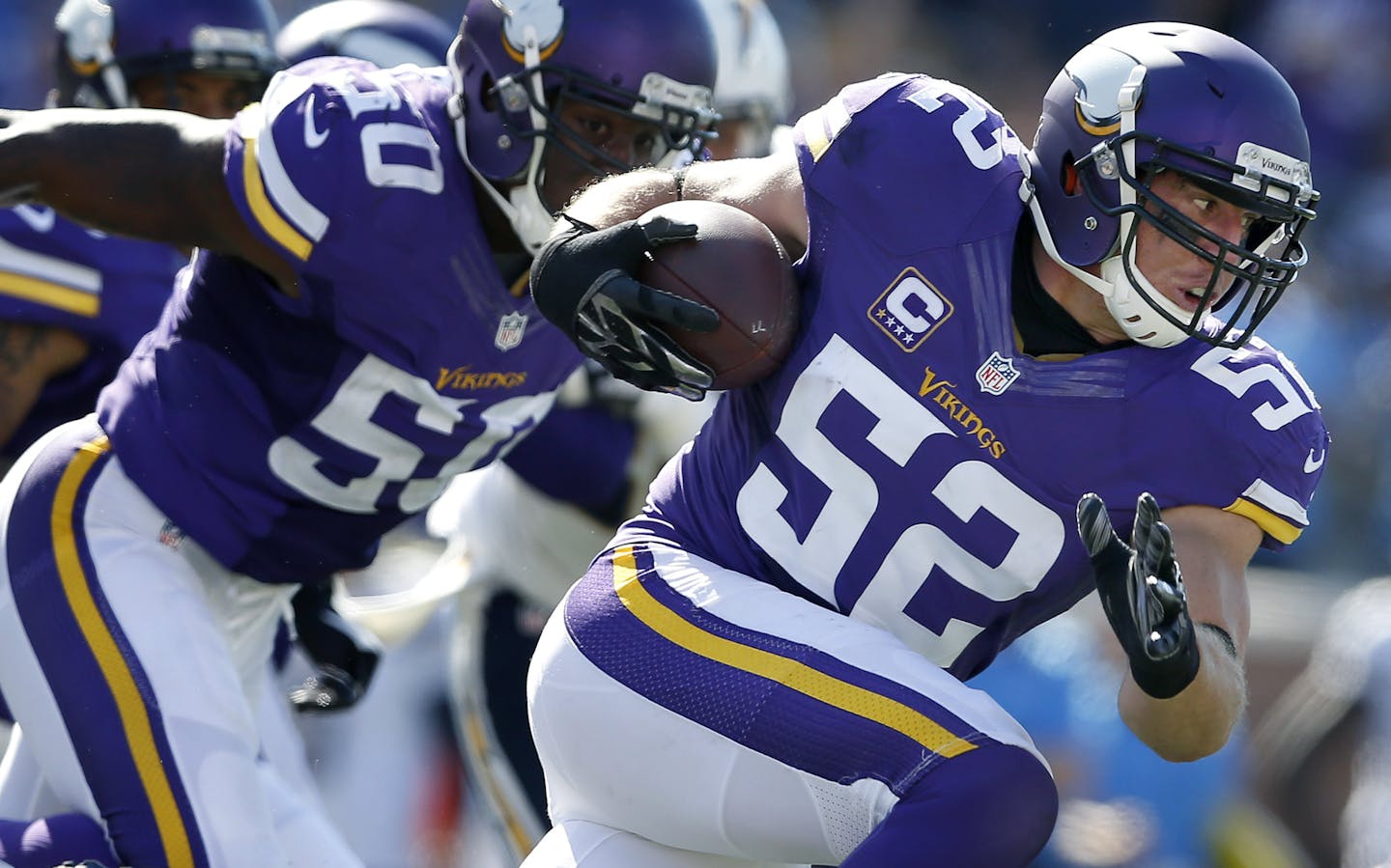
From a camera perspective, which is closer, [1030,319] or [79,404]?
[1030,319]

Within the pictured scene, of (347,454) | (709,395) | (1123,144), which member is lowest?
(709,395)

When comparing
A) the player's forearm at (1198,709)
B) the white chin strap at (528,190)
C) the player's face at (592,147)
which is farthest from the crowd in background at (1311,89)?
the player's forearm at (1198,709)

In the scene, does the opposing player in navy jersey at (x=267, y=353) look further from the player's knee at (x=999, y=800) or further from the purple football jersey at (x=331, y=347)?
the player's knee at (x=999, y=800)

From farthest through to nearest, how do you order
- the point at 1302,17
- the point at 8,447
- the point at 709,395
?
the point at 1302,17 → the point at 709,395 → the point at 8,447

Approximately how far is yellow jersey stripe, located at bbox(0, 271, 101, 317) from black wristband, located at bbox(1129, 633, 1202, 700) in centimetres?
262

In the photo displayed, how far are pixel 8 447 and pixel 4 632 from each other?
0.92 m

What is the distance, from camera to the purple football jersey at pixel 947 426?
2.85m

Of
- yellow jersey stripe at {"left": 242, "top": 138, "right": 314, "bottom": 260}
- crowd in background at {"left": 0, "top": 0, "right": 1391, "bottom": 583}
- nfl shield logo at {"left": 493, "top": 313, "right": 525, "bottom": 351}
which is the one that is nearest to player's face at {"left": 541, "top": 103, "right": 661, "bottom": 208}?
nfl shield logo at {"left": 493, "top": 313, "right": 525, "bottom": 351}

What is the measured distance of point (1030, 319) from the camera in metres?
2.96

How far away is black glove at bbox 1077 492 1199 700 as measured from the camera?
2.42 meters

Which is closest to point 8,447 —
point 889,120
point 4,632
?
point 4,632

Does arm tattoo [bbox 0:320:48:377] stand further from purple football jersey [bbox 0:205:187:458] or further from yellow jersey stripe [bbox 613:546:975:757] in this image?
yellow jersey stripe [bbox 613:546:975:757]

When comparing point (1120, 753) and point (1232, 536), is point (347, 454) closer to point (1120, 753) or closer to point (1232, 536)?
point (1232, 536)

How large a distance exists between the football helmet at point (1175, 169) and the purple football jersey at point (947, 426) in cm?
8
